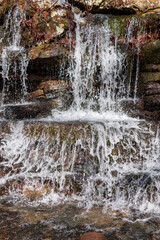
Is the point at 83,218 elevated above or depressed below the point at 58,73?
below

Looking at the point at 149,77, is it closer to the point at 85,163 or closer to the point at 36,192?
the point at 85,163

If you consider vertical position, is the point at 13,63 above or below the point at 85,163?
above

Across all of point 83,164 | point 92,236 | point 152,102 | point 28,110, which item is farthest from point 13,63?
point 92,236

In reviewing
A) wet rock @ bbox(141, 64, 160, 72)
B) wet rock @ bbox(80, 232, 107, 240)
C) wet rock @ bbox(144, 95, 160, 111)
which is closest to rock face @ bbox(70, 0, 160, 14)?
wet rock @ bbox(141, 64, 160, 72)

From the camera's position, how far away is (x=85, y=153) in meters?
3.97

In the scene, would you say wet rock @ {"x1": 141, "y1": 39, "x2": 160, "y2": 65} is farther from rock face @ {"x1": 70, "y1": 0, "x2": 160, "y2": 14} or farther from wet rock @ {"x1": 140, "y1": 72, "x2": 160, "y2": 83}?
rock face @ {"x1": 70, "y1": 0, "x2": 160, "y2": 14}

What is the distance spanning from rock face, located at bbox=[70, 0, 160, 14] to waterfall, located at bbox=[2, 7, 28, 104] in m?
2.15

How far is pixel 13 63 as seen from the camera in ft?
19.3

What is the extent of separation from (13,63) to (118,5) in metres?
3.82

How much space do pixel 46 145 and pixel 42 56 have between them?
2.79 metres

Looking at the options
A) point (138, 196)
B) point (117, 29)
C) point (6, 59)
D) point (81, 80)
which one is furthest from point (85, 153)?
point (117, 29)

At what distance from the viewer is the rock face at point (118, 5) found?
22.6 feet

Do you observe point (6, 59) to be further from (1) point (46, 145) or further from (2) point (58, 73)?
(1) point (46, 145)

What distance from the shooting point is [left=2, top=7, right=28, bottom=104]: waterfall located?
→ 19.2 feet
